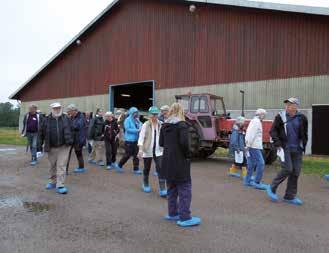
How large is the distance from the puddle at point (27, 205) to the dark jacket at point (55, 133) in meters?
1.20

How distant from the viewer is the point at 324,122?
16.2m

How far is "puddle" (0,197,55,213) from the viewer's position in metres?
6.38

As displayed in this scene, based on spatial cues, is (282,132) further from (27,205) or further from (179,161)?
(27,205)

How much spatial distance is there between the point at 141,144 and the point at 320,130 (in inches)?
448

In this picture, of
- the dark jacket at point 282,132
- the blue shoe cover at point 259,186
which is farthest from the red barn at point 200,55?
the dark jacket at point 282,132

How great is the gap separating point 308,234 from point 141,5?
20744 mm

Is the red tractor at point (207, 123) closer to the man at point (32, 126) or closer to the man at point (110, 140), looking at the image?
the man at point (110, 140)

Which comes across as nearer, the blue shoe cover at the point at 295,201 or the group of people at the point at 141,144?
the group of people at the point at 141,144

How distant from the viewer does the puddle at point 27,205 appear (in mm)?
6379

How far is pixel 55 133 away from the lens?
25.0ft

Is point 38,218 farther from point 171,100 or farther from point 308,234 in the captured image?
point 171,100

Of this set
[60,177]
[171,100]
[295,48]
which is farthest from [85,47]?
[60,177]

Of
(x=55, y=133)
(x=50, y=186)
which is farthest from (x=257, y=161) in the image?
(x=50, y=186)

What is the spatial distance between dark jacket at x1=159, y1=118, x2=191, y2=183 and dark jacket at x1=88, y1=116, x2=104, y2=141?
632 centimetres
